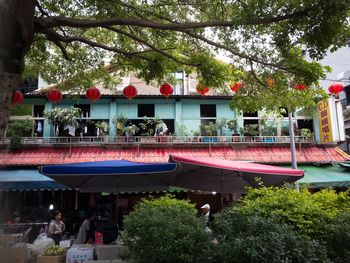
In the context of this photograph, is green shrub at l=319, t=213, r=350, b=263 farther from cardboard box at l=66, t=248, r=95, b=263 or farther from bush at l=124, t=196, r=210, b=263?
cardboard box at l=66, t=248, r=95, b=263

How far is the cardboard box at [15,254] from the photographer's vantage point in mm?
5625

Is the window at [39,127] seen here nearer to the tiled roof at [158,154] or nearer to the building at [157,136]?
the building at [157,136]

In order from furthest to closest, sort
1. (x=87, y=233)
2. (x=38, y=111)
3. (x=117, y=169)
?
(x=38, y=111) < (x=87, y=233) < (x=117, y=169)

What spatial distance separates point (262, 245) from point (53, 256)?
411 cm

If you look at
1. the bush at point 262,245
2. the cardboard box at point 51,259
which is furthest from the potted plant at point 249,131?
the bush at point 262,245

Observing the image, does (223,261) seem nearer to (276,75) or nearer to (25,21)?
(25,21)

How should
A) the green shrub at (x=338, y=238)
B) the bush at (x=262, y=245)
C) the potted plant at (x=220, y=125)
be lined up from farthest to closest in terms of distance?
the potted plant at (x=220, y=125) < the green shrub at (x=338, y=238) < the bush at (x=262, y=245)

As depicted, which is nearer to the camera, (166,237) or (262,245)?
(262,245)

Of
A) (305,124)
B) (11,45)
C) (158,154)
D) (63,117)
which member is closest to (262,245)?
(11,45)

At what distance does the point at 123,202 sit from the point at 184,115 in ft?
17.3

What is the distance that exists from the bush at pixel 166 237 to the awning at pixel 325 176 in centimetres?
959

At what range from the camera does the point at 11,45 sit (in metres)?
4.56

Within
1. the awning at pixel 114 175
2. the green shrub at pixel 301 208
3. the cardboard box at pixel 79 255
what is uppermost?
the awning at pixel 114 175

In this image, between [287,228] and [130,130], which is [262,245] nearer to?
[287,228]
